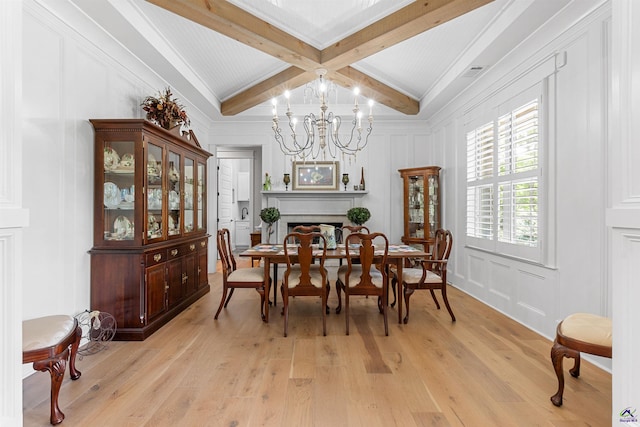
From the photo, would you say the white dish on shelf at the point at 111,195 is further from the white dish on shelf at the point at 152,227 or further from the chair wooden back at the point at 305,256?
the chair wooden back at the point at 305,256

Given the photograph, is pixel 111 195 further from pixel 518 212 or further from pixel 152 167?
pixel 518 212

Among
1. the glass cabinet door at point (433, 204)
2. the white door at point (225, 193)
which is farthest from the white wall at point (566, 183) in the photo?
the white door at point (225, 193)

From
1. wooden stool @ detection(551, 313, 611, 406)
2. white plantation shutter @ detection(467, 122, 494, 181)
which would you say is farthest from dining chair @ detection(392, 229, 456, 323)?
wooden stool @ detection(551, 313, 611, 406)

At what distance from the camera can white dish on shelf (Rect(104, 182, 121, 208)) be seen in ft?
9.36

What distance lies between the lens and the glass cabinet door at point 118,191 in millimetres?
2855

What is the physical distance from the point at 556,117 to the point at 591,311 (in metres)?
1.68

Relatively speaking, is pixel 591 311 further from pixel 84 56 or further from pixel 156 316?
pixel 84 56

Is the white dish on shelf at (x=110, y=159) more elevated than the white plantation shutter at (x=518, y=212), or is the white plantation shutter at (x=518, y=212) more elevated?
the white dish on shelf at (x=110, y=159)

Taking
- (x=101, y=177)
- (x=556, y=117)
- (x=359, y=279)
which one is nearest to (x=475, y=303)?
(x=359, y=279)

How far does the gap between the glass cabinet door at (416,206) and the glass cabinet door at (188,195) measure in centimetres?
355

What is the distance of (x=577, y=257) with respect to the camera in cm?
260

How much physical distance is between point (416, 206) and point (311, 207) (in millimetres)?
1880

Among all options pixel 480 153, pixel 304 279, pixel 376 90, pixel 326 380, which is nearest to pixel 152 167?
pixel 304 279

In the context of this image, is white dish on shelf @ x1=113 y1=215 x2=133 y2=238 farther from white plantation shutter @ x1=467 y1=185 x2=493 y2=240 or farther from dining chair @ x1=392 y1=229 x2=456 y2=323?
white plantation shutter @ x1=467 y1=185 x2=493 y2=240
